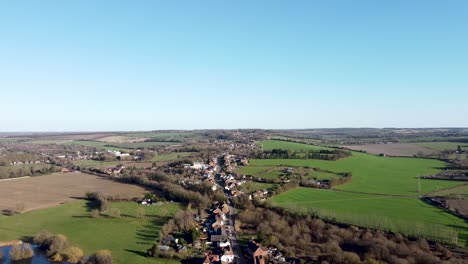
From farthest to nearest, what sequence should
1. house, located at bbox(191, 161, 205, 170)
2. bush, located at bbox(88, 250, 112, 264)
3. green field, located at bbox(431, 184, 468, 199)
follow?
1. house, located at bbox(191, 161, 205, 170)
2. green field, located at bbox(431, 184, 468, 199)
3. bush, located at bbox(88, 250, 112, 264)

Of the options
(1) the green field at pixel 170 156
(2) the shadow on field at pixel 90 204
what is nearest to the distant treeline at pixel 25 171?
(1) the green field at pixel 170 156

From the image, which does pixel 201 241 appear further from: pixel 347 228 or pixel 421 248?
pixel 421 248

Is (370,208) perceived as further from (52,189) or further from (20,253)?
(52,189)

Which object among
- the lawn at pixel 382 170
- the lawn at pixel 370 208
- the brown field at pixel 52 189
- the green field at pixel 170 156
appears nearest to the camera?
the lawn at pixel 370 208

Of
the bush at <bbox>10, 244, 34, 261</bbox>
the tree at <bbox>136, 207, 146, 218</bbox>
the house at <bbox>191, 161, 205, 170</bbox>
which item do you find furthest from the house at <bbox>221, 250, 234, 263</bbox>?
the house at <bbox>191, 161, 205, 170</bbox>

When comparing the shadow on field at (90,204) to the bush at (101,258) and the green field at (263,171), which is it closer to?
the bush at (101,258)

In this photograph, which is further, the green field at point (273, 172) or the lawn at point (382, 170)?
the green field at point (273, 172)

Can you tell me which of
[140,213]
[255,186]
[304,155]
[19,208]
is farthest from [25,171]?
[304,155]

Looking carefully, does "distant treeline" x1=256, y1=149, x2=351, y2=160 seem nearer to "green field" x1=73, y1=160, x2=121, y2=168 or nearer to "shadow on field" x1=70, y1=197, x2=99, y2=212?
"green field" x1=73, y1=160, x2=121, y2=168
